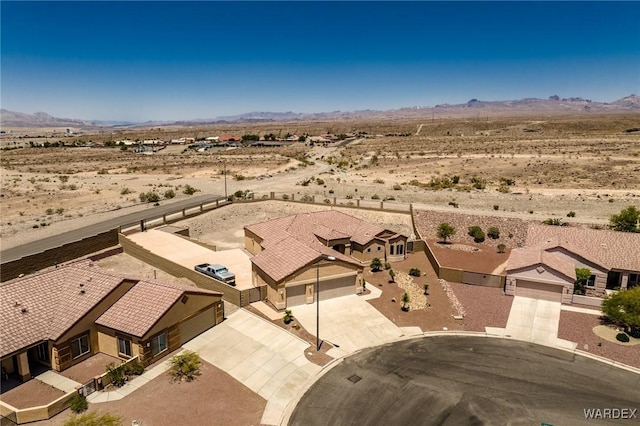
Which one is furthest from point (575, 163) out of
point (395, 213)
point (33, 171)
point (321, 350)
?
point (33, 171)

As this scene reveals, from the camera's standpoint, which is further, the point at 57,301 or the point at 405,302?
the point at 405,302

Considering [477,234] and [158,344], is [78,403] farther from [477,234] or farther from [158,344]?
[477,234]

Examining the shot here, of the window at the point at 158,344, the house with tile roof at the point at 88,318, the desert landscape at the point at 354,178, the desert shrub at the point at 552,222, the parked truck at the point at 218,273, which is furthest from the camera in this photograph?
the desert landscape at the point at 354,178

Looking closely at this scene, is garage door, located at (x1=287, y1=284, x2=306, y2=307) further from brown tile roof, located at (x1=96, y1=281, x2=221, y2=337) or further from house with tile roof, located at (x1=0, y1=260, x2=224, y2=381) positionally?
brown tile roof, located at (x1=96, y1=281, x2=221, y2=337)

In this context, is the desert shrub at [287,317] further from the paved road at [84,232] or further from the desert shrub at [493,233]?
the desert shrub at [493,233]

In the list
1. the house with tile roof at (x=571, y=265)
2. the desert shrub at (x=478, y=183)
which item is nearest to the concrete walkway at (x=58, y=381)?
the house with tile roof at (x=571, y=265)

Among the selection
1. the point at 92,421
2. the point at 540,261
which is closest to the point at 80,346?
the point at 92,421
